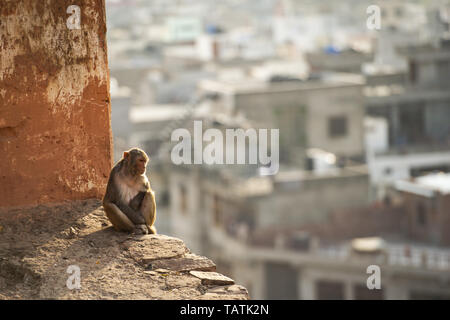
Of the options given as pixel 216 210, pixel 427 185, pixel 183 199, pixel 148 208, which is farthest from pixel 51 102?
pixel 183 199

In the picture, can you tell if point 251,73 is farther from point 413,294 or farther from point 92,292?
point 92,292

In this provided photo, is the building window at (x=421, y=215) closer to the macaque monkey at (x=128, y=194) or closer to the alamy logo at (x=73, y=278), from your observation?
the macaque monkey at (x=128, y=194)

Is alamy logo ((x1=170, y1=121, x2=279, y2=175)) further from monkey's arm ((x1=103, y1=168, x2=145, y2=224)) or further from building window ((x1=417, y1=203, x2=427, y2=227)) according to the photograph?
monkey's arm ((x1=103, y1=168, x2=145, y2=224))

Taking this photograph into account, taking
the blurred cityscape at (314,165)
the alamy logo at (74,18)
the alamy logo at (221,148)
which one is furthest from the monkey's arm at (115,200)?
the alamy logo at (221,148)

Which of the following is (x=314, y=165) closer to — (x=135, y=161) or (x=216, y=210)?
(x=216, y=210)

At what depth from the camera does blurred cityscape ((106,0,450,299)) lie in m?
23.5

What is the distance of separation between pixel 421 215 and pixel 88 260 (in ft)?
65.5

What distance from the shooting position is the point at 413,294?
22.5 metres

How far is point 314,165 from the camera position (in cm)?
2956

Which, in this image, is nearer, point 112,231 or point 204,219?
point 112,231

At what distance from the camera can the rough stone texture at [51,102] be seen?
669 centimetres

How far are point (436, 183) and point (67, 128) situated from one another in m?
19.8

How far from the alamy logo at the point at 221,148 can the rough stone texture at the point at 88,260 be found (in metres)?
18.8
